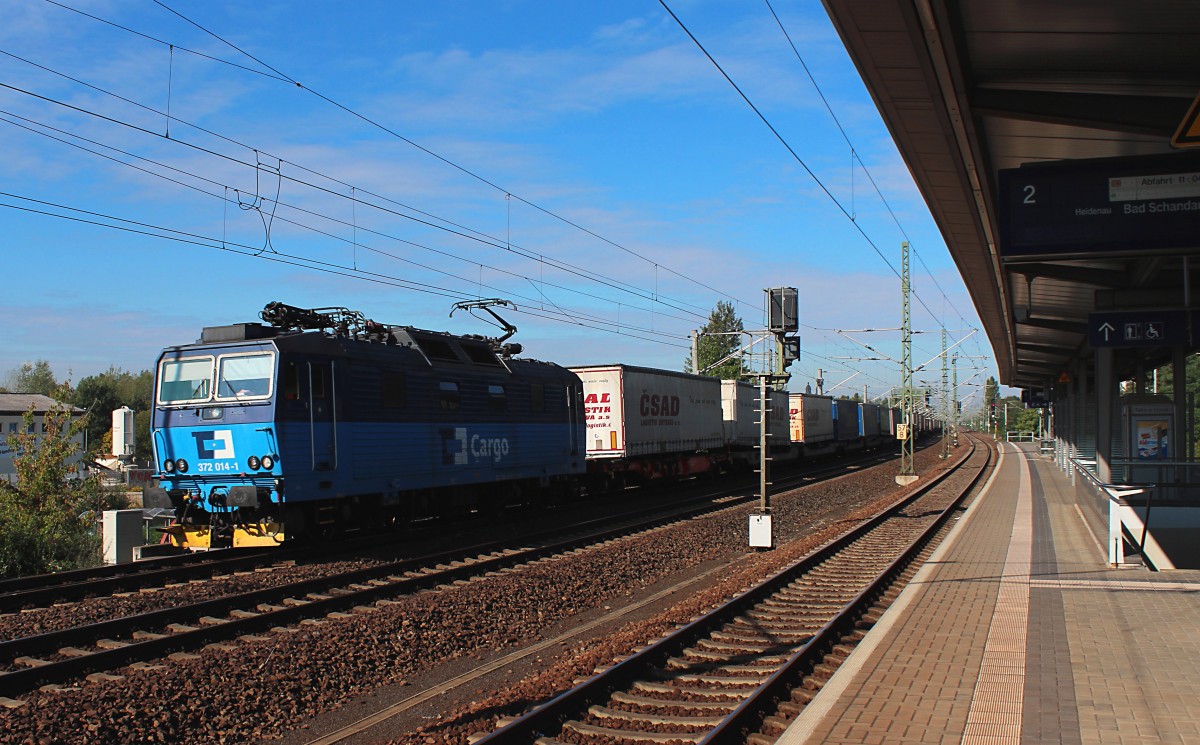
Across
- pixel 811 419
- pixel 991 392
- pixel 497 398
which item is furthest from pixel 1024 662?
pixel 991 392

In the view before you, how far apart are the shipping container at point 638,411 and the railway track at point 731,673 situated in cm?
1188

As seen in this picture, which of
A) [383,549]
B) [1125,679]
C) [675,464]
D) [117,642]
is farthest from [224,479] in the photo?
[675,464]

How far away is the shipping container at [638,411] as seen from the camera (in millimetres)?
25516

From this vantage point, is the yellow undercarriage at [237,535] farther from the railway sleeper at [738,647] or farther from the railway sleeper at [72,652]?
the railway sleeper at [738,647]

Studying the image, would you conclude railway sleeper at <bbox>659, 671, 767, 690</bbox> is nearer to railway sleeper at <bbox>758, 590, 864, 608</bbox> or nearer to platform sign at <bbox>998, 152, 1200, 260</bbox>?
railway sleeper at <bbox>758, 590, 864, 608</bbox>

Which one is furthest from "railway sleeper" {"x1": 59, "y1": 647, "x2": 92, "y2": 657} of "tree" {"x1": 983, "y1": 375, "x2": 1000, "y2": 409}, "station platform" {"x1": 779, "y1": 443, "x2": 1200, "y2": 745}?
"tree" {"x1": 983, "y1": 375, "x2": 1000, "y2": 409}

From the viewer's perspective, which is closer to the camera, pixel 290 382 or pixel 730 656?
pixel 730 656

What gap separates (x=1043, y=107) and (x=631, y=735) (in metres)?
7.45

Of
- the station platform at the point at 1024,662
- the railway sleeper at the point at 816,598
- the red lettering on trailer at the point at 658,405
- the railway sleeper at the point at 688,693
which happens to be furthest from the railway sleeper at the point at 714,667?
the red lettering on trailer at the point at 658,405

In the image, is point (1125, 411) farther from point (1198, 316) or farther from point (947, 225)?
point (947, 225)

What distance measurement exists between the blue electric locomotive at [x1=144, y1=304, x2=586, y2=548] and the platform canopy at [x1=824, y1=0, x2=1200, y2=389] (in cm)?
887

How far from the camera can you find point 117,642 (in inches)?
357

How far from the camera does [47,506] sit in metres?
17.6

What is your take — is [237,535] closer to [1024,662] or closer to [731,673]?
[731,673]
